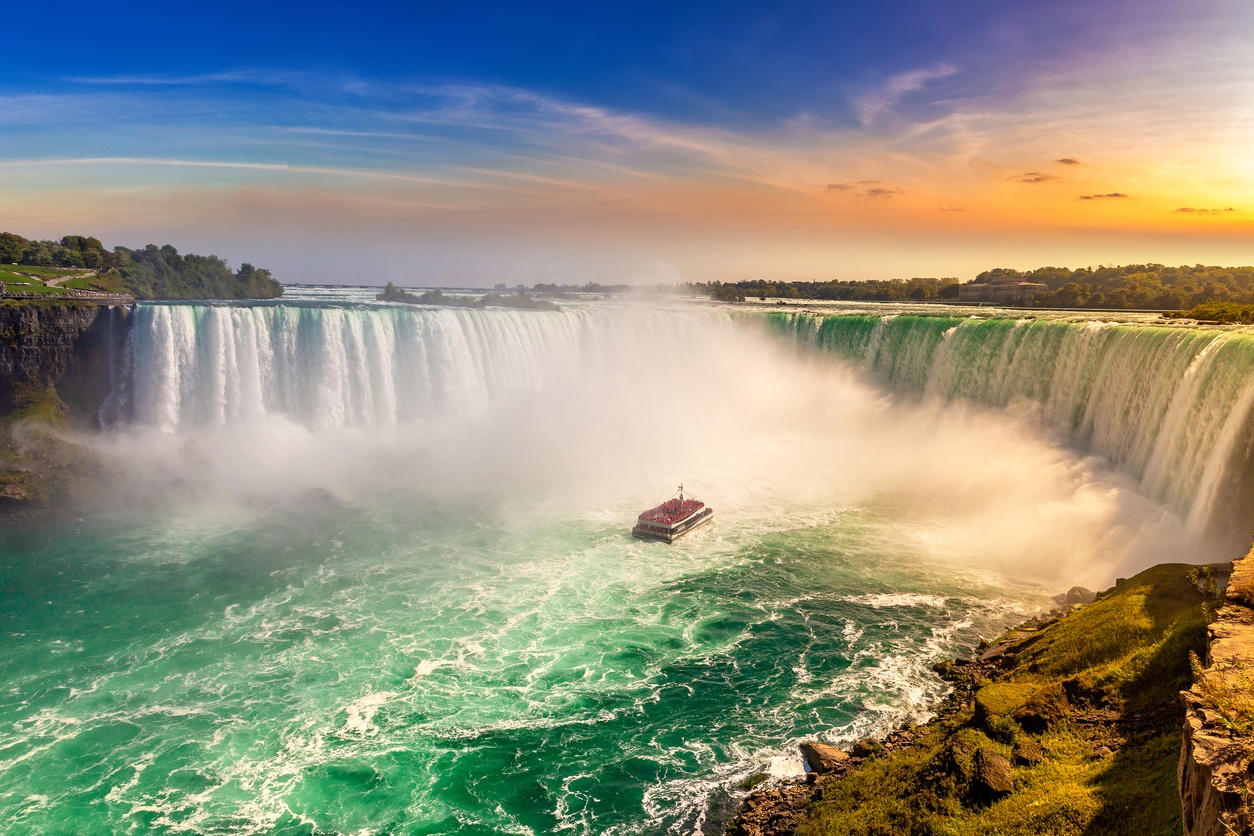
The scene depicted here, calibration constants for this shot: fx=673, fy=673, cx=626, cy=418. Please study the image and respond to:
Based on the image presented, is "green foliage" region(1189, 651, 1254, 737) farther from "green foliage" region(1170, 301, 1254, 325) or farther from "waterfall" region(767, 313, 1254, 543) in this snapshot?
"green foliage" region(1170, 301, 1254, 325)

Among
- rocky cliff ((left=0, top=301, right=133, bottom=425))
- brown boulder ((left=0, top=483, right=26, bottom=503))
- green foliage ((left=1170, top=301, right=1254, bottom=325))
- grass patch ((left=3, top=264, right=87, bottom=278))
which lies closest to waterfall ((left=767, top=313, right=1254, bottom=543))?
green foliage ((left=1170, top=301, right=1254, bottom=325))

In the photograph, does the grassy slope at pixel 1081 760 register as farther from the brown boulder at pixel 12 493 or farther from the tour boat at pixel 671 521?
the brown boulder at pixel 12 493

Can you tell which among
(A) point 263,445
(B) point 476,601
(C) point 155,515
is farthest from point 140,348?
(B) point 476,601

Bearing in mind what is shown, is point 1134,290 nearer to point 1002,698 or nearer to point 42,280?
point 1002,698

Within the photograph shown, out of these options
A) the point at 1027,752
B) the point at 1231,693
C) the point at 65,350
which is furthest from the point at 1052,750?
the point at 65,350

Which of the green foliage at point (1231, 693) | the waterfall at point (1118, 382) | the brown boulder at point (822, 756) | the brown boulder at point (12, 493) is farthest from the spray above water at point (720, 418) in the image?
the green foliage at point (1231, 693)

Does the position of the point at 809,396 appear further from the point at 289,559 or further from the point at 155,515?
the point at 155,515
